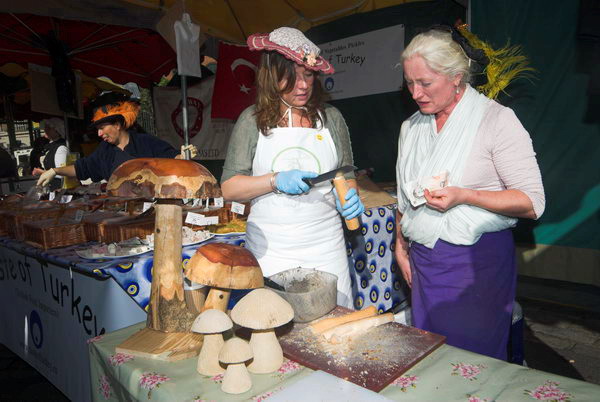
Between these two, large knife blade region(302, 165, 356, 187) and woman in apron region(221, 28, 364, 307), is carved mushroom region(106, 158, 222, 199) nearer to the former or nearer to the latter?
large knife blade region(302, 165, 356, 187)

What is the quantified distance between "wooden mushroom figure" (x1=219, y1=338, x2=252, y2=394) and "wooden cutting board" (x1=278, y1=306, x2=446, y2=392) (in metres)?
0.16

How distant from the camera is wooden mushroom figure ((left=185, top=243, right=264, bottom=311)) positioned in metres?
1.01

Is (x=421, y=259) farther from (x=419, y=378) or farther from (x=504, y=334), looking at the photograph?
(x=419, y=378)

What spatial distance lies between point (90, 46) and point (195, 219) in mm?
4733

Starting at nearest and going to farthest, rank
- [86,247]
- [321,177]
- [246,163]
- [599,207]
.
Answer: [321,177] < [246,163] < [86,247] < [599,207]

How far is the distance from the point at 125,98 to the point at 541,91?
13.4 feet

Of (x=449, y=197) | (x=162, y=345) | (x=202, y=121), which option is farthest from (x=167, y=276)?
(x=202, y=121)

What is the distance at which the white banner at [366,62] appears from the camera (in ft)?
15.5

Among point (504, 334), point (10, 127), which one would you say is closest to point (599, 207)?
point (504, 334)

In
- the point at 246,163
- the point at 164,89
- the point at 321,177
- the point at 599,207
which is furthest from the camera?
the point at 164,89

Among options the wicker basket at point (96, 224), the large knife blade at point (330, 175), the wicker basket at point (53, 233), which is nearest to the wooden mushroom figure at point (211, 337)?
the large knife blade at point (330, 175)

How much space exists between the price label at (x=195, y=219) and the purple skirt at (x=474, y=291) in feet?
4.46

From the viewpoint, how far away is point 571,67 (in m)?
4.05

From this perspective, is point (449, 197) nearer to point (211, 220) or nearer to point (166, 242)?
point (166, 242)
